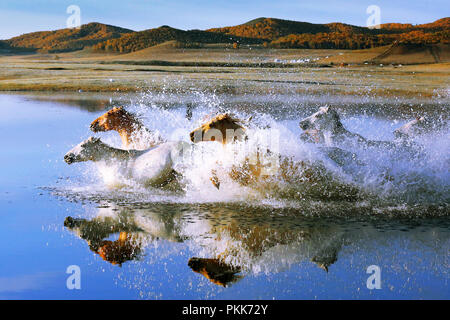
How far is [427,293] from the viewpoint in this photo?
130 inches

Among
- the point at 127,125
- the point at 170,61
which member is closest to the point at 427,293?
the point at 127,125

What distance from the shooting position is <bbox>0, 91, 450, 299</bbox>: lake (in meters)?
3.42

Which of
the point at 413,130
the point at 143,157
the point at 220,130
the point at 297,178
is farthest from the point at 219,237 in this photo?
the point at 413,130

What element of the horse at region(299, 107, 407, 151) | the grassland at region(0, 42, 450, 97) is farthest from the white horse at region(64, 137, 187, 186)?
the grassland at region(0, 42, 450, 97)

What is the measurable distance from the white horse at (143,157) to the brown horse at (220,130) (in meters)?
0.37

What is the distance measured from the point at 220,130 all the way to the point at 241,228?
1120mm

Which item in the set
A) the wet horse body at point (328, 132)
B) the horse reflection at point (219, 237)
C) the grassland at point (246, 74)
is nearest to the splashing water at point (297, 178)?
the horse reflection at point (219, 237)

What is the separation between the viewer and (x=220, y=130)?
5.44 metres

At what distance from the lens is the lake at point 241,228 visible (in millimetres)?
3422

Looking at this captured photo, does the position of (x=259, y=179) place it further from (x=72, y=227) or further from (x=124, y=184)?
(x=72, y=227)

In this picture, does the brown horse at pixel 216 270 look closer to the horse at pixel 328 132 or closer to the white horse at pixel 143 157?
the white horse at pixel 143 157

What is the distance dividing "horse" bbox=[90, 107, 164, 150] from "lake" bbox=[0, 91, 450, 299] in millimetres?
470

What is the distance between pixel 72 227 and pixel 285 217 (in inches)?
63.1

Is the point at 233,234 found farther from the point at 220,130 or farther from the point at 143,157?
the point at 143,157
